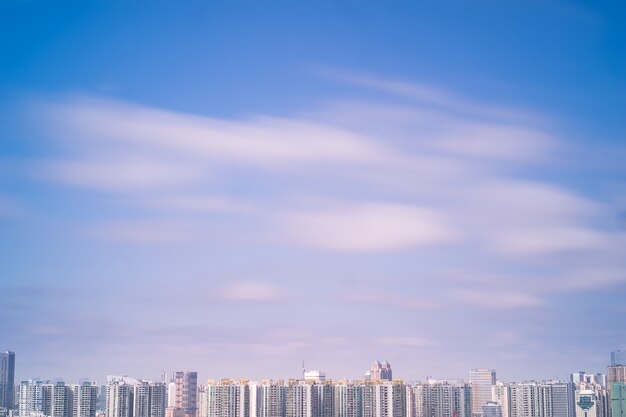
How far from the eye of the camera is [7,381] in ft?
87.5

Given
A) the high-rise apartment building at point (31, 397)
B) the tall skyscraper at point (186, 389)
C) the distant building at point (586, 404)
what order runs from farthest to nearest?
the tall skyscraper at point (186, 389) → the distant building at point (586, 404) → the high-rise apartment building at point (31, 397)

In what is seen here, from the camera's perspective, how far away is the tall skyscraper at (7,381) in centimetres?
2486

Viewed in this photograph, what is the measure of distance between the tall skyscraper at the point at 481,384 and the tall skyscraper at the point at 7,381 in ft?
42.2

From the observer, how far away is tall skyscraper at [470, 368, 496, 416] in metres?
28.8

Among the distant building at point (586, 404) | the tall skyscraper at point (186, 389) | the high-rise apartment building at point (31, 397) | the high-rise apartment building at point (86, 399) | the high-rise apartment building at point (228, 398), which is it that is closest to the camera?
the high-rise apartment building at point (228, 398)

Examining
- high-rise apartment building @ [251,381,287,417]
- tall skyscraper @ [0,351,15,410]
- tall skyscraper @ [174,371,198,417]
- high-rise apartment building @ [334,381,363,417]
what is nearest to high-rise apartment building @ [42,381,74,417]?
tall skyscraper @ [0,351,15,410]

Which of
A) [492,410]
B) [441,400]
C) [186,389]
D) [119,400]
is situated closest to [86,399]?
[119,400]

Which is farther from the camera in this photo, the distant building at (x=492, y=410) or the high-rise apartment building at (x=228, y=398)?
the distant building at (x=492, y=410)

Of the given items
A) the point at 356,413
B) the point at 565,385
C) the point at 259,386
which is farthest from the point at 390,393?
the point at 565,385

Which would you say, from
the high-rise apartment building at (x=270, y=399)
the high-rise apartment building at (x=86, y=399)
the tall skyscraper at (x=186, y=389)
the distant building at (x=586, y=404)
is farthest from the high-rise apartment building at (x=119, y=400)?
the distant building at (x=586, y=404)

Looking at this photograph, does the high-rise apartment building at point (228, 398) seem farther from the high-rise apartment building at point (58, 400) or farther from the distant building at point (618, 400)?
the distant building at point (618, 400)

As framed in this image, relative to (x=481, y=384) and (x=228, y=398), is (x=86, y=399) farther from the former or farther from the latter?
(x=481, y=384)

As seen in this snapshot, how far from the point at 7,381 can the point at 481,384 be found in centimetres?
1393

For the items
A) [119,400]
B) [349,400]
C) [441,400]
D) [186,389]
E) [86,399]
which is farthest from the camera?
[186,389]
